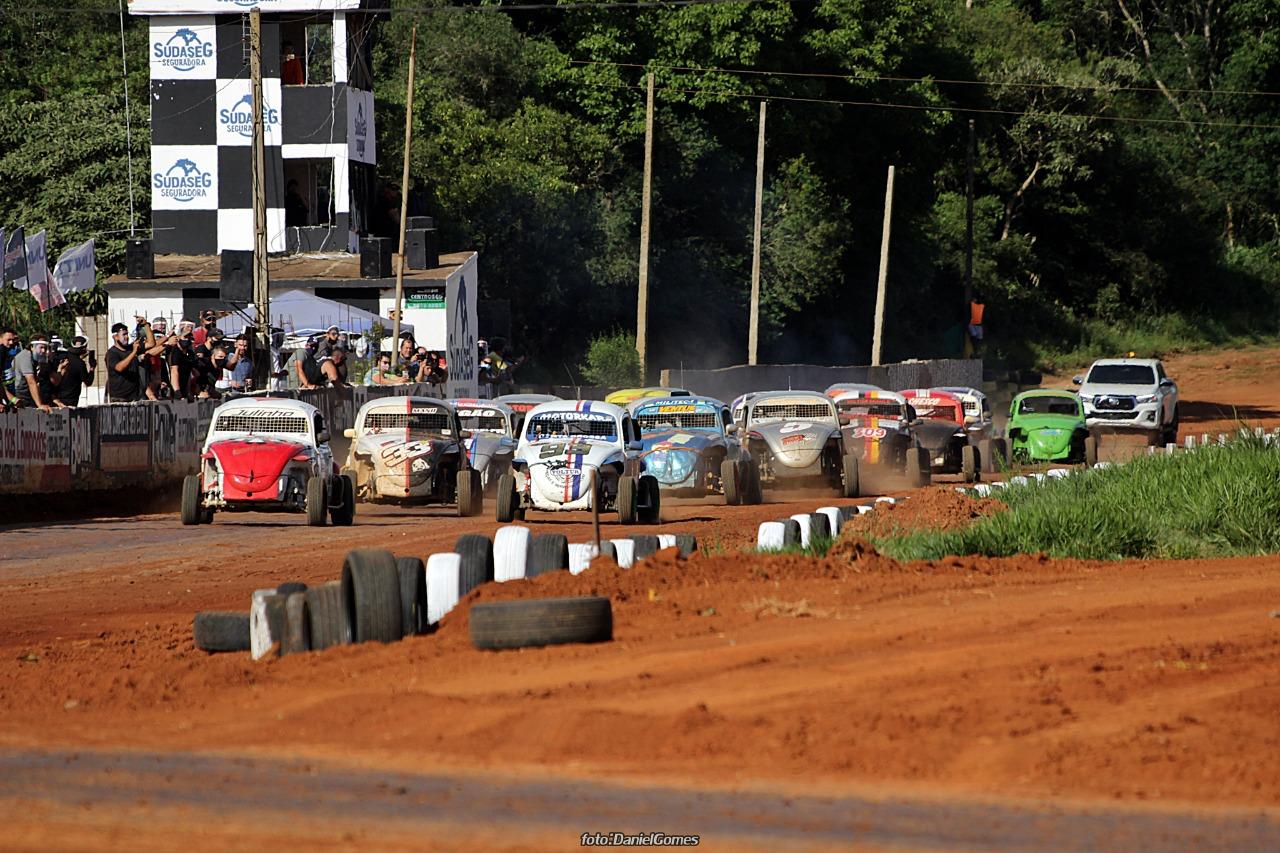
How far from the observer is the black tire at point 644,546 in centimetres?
1191

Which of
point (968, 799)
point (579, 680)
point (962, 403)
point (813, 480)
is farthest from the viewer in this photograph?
point (962, 403)

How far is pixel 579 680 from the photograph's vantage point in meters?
8.62

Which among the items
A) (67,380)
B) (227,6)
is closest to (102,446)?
(67,380)

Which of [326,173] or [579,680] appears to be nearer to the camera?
[579,680]

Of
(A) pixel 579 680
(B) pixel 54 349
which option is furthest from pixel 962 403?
(A) pixel 579 680

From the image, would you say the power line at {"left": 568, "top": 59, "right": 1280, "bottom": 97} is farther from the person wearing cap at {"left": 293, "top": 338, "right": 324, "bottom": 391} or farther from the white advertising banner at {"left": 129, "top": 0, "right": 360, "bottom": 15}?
the person wearing cap at {"left": 293, "top": 338, "right": 324, "bottom": 391}

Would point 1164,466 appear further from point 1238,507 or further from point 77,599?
point 77,599

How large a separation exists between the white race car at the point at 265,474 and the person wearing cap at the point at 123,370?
297 cm

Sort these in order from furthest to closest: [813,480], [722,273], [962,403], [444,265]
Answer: [722,273] → [444,265] → [962,403] → [813,480]

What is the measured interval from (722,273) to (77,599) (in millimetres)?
45062

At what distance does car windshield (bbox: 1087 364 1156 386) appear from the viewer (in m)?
35.4

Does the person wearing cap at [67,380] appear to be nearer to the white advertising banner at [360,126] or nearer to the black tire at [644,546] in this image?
the black tire at [644,546]

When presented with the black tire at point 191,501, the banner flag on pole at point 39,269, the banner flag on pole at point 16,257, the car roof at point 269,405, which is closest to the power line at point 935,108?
the banner flag on pole at point 39,269

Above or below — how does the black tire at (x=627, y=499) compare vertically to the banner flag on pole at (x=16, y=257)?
below
